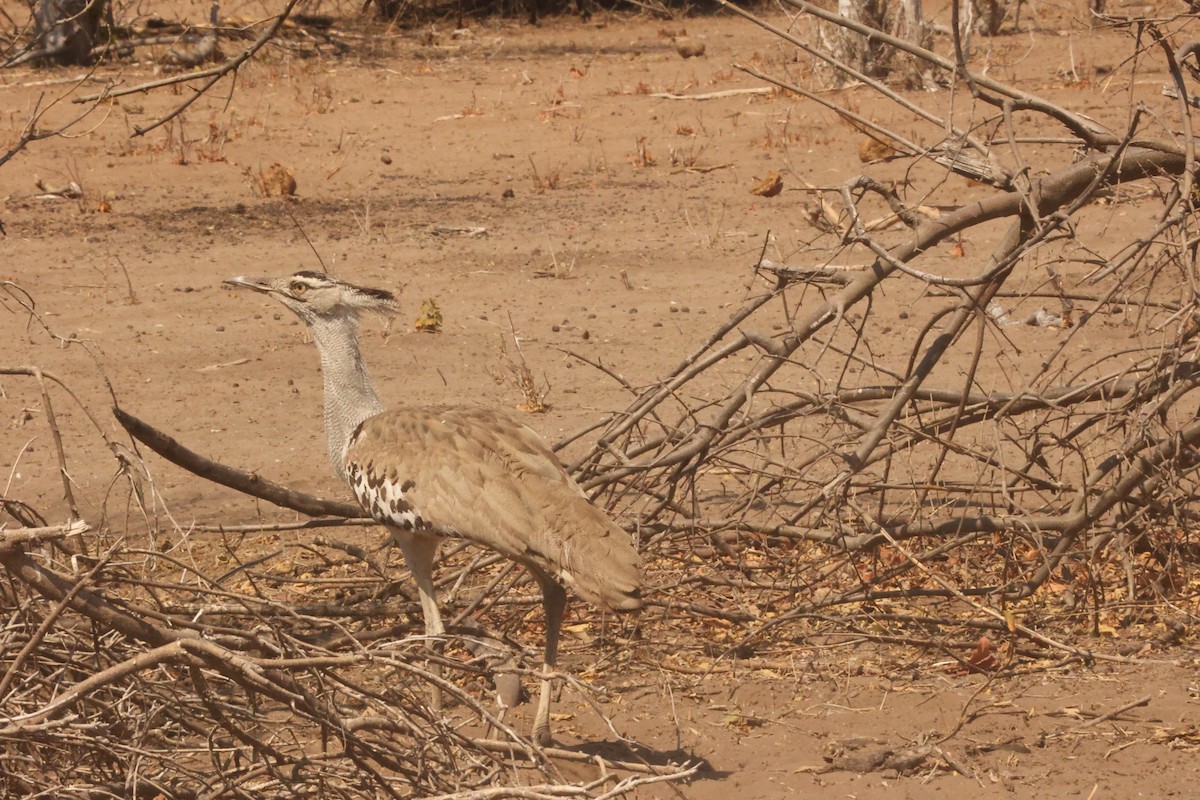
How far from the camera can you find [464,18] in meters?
15.8

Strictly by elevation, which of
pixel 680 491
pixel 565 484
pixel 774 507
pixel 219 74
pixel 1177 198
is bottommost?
pixel 680 491

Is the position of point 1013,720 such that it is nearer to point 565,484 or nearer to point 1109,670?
point 1109,670

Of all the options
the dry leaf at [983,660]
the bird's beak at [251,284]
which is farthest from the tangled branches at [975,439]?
the bird's beak at [251,284]

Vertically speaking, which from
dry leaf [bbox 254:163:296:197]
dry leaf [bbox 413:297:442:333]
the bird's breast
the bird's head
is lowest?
dry leaf [bbox 413:297:442:333]

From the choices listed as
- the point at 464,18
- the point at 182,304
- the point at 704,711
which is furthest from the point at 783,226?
the point at 464,18

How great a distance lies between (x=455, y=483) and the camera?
159 inches

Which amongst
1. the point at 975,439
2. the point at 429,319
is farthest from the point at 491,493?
the point at 429,319

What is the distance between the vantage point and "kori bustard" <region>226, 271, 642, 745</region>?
3.71 m

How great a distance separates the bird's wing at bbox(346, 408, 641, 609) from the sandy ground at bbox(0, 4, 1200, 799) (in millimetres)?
580

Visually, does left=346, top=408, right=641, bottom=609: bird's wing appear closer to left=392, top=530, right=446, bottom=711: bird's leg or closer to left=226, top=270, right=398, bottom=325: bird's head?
left=392, top=530, right=446, bottom=711: bird's leg

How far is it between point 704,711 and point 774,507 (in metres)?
0.70

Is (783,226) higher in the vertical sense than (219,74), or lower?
lower

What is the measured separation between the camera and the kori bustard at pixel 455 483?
3705mm

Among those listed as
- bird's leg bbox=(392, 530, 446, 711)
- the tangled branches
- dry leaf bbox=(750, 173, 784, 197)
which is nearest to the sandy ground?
dry leaf bbox=(750, 173, 784, 197)
